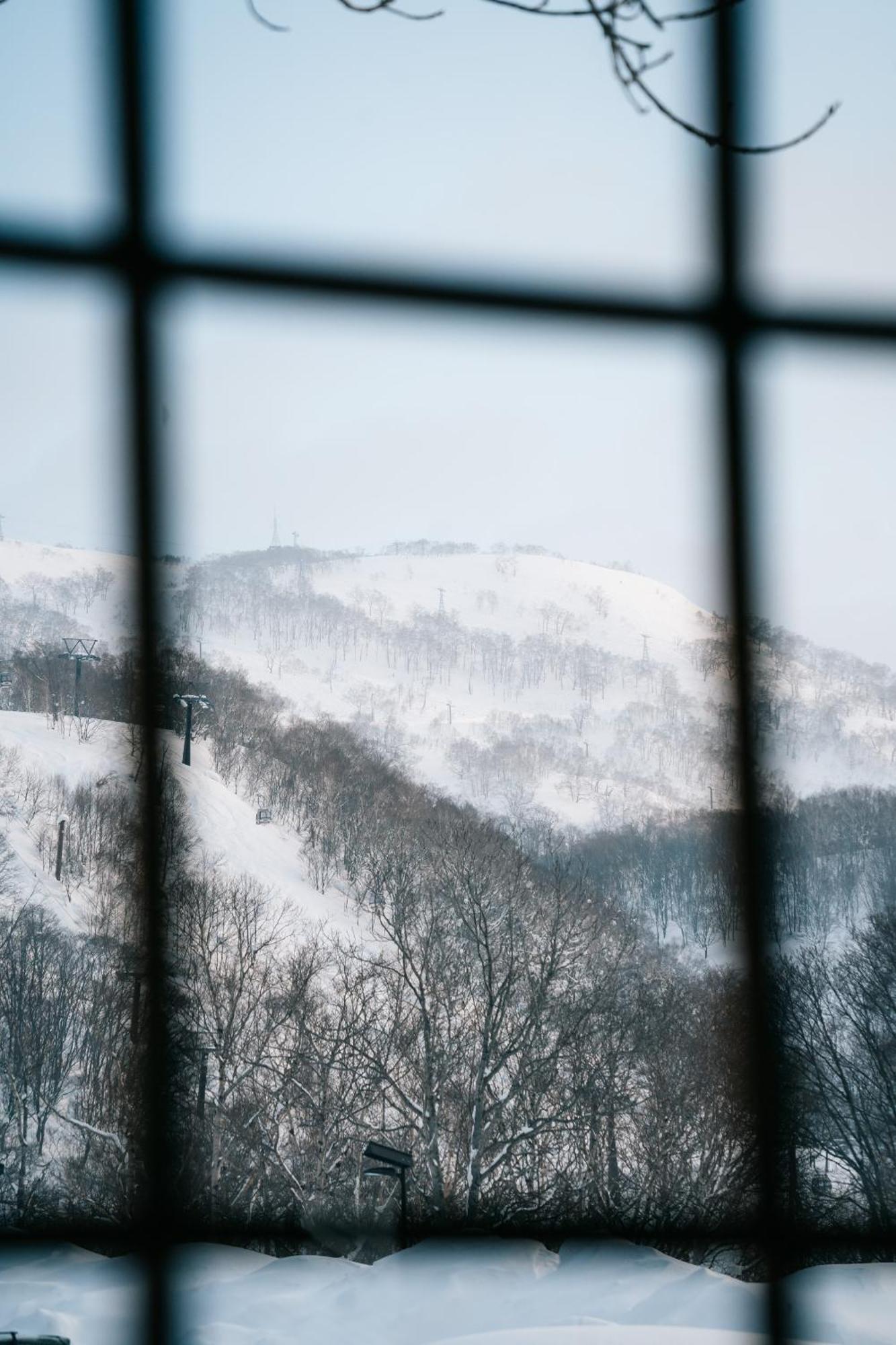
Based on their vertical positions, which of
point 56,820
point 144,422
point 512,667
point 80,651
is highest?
point 512,667

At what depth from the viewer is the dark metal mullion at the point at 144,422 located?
0.76 m

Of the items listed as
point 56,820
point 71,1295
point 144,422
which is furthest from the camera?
point 56,820

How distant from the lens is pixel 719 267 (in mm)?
803

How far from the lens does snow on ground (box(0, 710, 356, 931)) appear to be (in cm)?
516

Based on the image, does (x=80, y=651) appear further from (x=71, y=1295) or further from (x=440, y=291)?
(x=440, y=291)

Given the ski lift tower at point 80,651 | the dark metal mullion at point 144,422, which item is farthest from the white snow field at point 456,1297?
the ski lift tower at point 80,651

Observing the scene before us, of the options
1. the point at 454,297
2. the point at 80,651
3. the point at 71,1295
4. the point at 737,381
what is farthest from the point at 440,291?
the point at 80,651

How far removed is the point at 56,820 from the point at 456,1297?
3289 millimetres

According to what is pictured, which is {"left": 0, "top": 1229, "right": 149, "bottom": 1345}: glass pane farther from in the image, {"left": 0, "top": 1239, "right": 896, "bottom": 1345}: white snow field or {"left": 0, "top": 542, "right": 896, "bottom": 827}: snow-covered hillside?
{"left": 0, "top": 542, "right": 896, "bottom": 827}: snow-covered hillside

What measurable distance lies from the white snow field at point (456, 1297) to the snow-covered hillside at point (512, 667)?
82cm

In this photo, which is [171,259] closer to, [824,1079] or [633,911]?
[824,1079]

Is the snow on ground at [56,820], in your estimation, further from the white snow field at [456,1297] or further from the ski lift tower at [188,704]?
the white snow field at [456,1297]

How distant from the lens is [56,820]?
5.75 m

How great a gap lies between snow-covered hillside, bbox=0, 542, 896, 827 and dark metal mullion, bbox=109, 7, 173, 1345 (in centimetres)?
7
